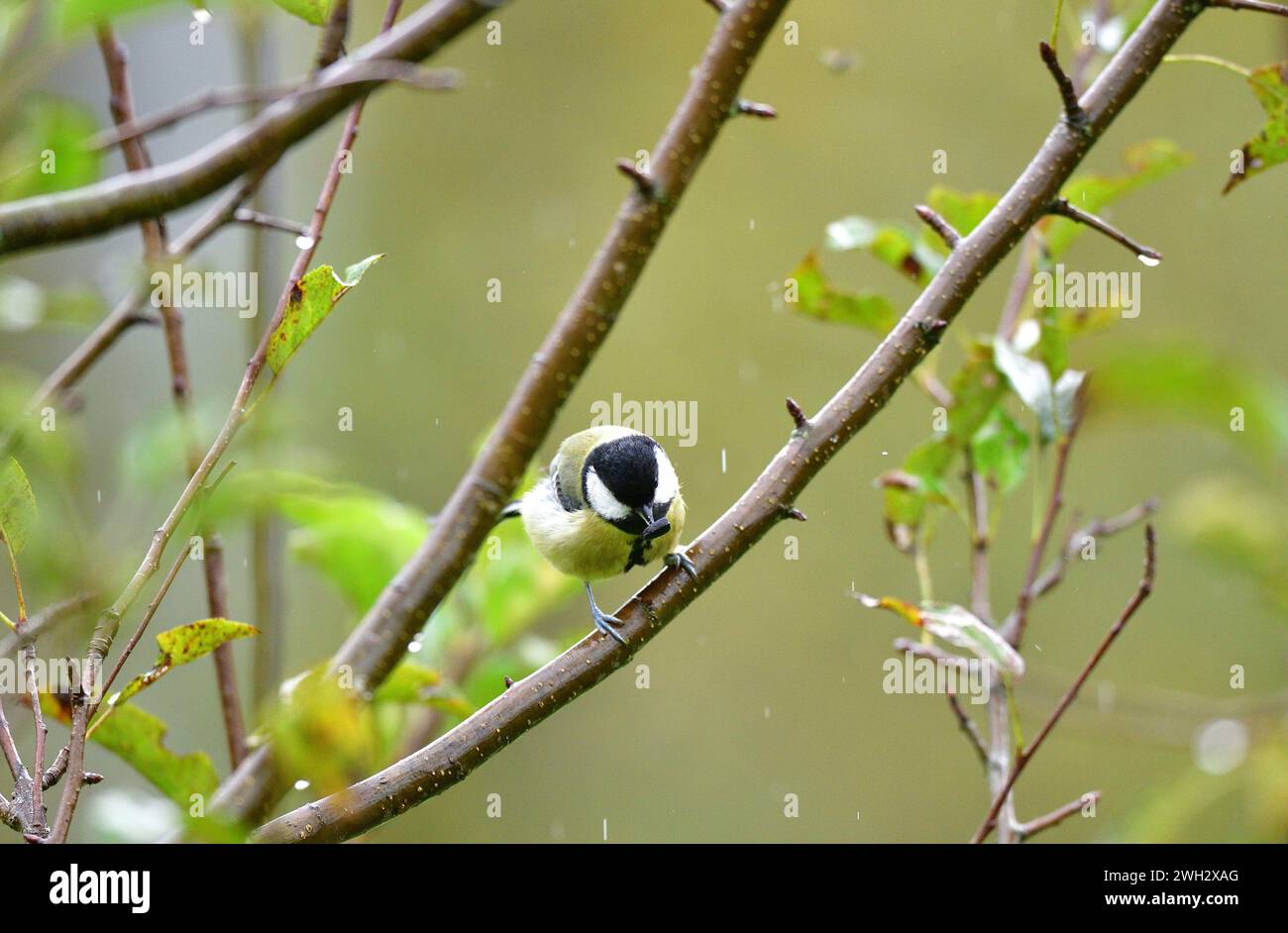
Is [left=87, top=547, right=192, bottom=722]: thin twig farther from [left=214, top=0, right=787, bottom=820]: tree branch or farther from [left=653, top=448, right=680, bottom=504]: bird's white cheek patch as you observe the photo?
[left=653, top=448, right=680, bottom=504]: bird's white cheek patch

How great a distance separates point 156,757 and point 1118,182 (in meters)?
1.14

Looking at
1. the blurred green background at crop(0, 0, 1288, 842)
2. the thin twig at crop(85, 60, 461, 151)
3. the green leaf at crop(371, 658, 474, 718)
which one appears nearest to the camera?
the thin twig at crop(85, 60, 461, 151)

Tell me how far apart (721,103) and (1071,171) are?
32 centimetres

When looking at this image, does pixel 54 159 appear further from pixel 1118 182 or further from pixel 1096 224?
pixel 1118 182

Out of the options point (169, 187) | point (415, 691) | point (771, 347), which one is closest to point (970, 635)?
point (415, 691)

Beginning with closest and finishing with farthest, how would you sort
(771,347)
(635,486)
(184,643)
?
(184,643) < (635,486) < (771,347)

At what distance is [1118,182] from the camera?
1.23 metres

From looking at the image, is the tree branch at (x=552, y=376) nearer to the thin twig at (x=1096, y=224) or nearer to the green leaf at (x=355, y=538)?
the green leaf at (x=355, y=538)

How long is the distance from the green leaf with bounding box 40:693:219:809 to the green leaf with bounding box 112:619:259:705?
20 cm

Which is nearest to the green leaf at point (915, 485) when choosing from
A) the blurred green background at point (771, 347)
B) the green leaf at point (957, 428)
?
the green leaf at point (957, 428)

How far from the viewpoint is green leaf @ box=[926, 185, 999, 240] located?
1251 mm

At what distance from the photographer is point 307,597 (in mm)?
3254

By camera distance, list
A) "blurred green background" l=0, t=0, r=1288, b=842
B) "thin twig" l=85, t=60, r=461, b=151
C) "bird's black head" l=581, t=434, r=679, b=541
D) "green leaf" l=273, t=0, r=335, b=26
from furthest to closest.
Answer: "blurred green background" l=0, t=0, r=1288, b=842 < "bird's black head" l=581, t=434, r=679, b=541 < "green leaf" l=273, t=0, r=335, b=26 < "thin twig" l=85, t=60, r=461, b=151

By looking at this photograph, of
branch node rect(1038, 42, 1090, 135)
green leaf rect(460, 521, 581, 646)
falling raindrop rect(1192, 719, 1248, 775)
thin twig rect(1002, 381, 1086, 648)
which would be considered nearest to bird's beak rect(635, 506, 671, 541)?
green leaf rect(460, 521, 581, 646)
